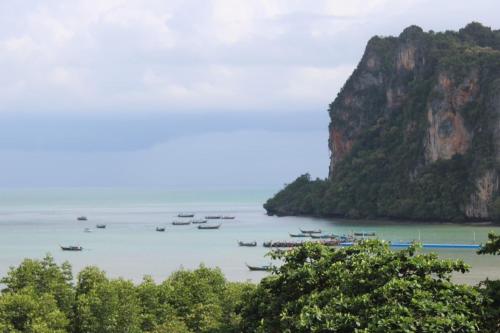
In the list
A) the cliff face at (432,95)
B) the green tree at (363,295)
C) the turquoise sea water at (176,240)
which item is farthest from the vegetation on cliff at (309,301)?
the cliff face at (432,95)

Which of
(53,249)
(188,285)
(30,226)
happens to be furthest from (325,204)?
(188,285)

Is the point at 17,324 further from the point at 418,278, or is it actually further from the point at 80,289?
the point at 418,278

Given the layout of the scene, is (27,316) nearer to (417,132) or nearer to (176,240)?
(176,240)

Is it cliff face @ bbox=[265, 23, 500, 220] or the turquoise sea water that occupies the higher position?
cliff face @ bbox=[265, 23, 500, 220]

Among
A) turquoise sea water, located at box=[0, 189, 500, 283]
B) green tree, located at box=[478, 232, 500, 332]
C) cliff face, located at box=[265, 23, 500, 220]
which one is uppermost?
cliff face, located at box=[265, 23, 500, 220]

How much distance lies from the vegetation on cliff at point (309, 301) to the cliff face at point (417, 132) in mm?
77801

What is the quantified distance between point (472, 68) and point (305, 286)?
90311mm

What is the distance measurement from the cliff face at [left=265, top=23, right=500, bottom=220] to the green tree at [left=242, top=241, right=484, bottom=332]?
83109mm

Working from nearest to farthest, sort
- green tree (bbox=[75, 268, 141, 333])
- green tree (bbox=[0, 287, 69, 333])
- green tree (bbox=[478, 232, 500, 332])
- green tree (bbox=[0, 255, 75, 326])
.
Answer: green tree (bbox=[478, 232, 500, 332])
green tree (bbox=[0, 287, 69, 333])
green tree (bbox=[75, 268, 141, 333])
green tree (bbox=[0, 255, 75, 326])

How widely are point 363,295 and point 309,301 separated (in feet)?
4.02

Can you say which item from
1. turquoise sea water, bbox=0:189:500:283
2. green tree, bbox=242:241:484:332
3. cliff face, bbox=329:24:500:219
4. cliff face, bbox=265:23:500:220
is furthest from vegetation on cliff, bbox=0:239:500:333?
cliff face, bbox=265:23:500:220

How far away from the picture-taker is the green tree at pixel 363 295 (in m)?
15.7

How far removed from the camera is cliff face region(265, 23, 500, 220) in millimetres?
102188

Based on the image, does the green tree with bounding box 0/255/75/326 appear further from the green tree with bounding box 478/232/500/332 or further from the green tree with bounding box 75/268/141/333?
the green tree with bounding box 478/232/500/332
